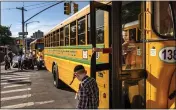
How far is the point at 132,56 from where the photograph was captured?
5129mm

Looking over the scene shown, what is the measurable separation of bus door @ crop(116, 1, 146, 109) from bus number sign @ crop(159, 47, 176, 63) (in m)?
0.41

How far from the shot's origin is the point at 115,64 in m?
4.63

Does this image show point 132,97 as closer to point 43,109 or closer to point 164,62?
point 164,62

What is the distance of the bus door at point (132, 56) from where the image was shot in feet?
15.7

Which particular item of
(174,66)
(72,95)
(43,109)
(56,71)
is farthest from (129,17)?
(56,71)

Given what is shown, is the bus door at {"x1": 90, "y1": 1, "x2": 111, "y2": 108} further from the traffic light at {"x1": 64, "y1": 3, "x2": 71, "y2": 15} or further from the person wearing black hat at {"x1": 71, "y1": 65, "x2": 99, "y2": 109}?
the traffic light at {"x1": 64, "y1": 3, "x2": 71, "y2": 15}

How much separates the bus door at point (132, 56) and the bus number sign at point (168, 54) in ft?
1.34

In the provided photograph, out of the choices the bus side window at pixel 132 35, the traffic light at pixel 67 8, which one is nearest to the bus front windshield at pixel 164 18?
the bus side window at pixel 132 35

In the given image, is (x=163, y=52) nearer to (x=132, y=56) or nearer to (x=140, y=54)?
(x=140, y=54)

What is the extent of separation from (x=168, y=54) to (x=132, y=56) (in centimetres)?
78

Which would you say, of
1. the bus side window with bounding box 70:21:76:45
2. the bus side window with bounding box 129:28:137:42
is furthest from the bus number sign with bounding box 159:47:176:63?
the bus side window with bounding box 70:21:76:45

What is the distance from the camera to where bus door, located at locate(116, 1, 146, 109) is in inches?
189

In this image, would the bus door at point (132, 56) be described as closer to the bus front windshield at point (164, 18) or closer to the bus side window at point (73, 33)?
the bus front windshield at point (164, 18)

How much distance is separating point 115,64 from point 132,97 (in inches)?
33.7
